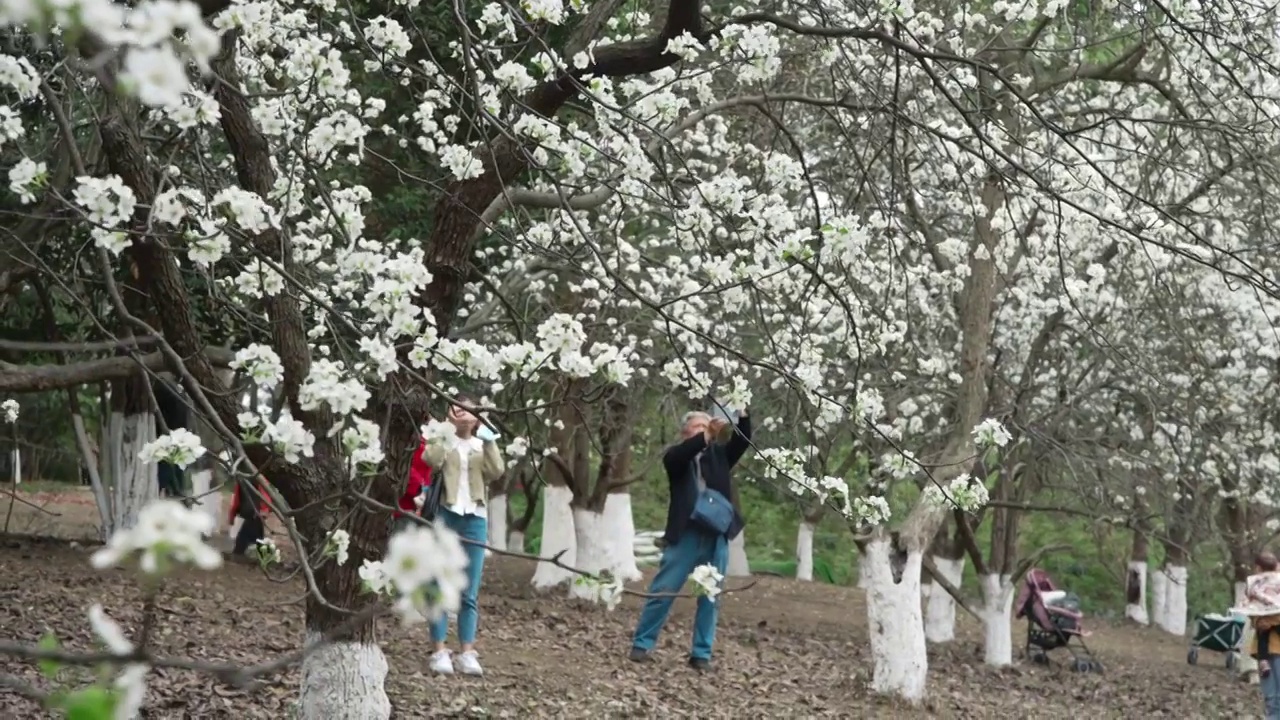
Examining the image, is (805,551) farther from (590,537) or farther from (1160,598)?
(590,537)

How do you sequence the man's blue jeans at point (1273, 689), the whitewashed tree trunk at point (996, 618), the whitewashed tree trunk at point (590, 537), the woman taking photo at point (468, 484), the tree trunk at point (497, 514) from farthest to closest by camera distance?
the tree trunk at point (497, 514)
the whitewashed tree trunk at point (590, 537)
the whitewashed tree trunk at point (996, 618)
the man's blue jeans at point (1273, 689)
the woman taking photo at point (468, 484)

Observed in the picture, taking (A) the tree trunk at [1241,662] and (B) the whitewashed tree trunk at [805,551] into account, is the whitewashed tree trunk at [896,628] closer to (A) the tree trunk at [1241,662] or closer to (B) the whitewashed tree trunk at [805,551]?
(A) the tree trunk at [1241,662]

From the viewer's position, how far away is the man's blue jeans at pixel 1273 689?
10.5 metres

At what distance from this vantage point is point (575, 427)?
531 inches

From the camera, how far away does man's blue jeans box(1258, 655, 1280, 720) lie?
1046 cm

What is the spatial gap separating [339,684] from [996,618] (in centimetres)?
884

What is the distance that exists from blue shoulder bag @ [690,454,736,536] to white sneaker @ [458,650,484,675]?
1740 mm

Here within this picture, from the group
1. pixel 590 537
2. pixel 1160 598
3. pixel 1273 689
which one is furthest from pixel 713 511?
pixel 1160 598

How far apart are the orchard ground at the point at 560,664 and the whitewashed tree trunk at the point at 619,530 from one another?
26.9 inches

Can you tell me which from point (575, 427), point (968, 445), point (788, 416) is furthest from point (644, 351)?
point (968, 445)

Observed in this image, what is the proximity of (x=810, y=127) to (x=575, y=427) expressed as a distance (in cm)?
366

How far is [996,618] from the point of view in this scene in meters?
13.7

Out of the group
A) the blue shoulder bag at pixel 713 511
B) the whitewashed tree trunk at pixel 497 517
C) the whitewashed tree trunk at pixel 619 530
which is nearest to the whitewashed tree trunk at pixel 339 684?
the blue shoulder bag at pixel 713 511

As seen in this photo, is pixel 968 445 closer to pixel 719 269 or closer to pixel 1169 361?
pixel 1169 361
